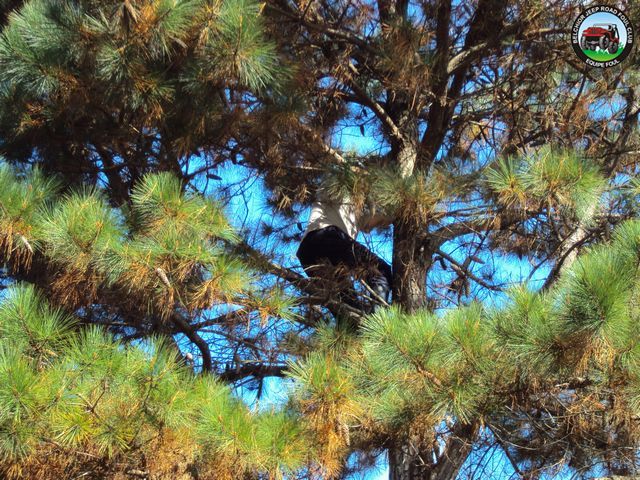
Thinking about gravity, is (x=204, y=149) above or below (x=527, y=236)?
above

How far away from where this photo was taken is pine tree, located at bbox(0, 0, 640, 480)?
9.51 feet

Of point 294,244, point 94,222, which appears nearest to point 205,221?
point 94,222

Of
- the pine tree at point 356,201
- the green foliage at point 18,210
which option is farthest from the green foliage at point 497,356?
the green foliage at point 18,210

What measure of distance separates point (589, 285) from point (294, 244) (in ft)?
7.87

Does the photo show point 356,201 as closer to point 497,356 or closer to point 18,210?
point 497,356

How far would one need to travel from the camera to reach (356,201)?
3.62m

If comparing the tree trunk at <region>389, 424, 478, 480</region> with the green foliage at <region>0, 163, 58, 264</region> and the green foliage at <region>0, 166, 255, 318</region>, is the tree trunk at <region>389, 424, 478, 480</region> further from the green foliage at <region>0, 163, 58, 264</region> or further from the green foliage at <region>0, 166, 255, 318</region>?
the green foliage at <region>0, 163, 58, 264</region>

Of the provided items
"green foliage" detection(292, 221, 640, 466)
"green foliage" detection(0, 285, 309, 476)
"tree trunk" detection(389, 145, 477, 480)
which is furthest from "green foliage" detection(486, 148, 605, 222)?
"green foliage" detection(0, 285, 309, 476)

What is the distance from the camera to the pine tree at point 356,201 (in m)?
2.90

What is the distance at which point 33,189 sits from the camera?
341cm

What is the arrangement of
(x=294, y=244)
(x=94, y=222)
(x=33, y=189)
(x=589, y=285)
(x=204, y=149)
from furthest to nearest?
1. (x=294, y=244)
2. (x=204, y=149)
3. (x=33, y=189)
4. (x=94, y=222)
5. (x=589, y=285)

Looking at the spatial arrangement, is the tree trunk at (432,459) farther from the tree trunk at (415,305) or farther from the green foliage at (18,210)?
the green foliage at (18,210)

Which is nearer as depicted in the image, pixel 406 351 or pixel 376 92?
pixel 406 351

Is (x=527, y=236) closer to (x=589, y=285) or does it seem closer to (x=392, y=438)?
(x=392, y=438)
